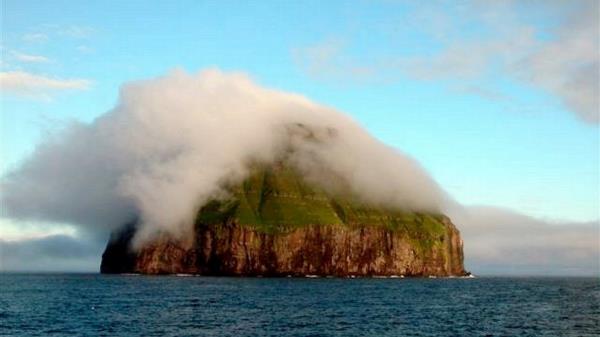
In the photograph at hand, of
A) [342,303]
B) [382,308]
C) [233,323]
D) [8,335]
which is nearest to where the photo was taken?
[8,335]

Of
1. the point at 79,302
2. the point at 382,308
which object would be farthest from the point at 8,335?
the point at 382,308

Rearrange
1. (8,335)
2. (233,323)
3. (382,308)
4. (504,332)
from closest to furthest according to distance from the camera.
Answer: (8,335), (504,332), (233,323), (382,308)

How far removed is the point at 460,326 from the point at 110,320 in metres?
47.9

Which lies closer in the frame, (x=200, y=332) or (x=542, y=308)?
(x=200, y=332)

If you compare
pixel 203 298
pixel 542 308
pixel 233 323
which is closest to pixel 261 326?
pixel 233 323

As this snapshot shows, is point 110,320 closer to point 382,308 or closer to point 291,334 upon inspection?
point 291,334

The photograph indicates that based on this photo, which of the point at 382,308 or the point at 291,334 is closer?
the point at 291,334

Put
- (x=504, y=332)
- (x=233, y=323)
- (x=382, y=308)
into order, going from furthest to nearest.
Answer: (x=382, y=308)
(x=233, y=323)
(x=504, y=332)

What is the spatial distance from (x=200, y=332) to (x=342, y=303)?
173 feet

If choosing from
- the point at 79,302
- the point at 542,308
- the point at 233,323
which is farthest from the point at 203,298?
the point at 542,308

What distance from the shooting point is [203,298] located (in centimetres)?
13188

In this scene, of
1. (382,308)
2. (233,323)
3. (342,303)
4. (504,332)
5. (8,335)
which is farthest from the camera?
(342,303)

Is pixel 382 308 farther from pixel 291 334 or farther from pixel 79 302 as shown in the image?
pixel 79 302

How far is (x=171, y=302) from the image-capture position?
392 ft
